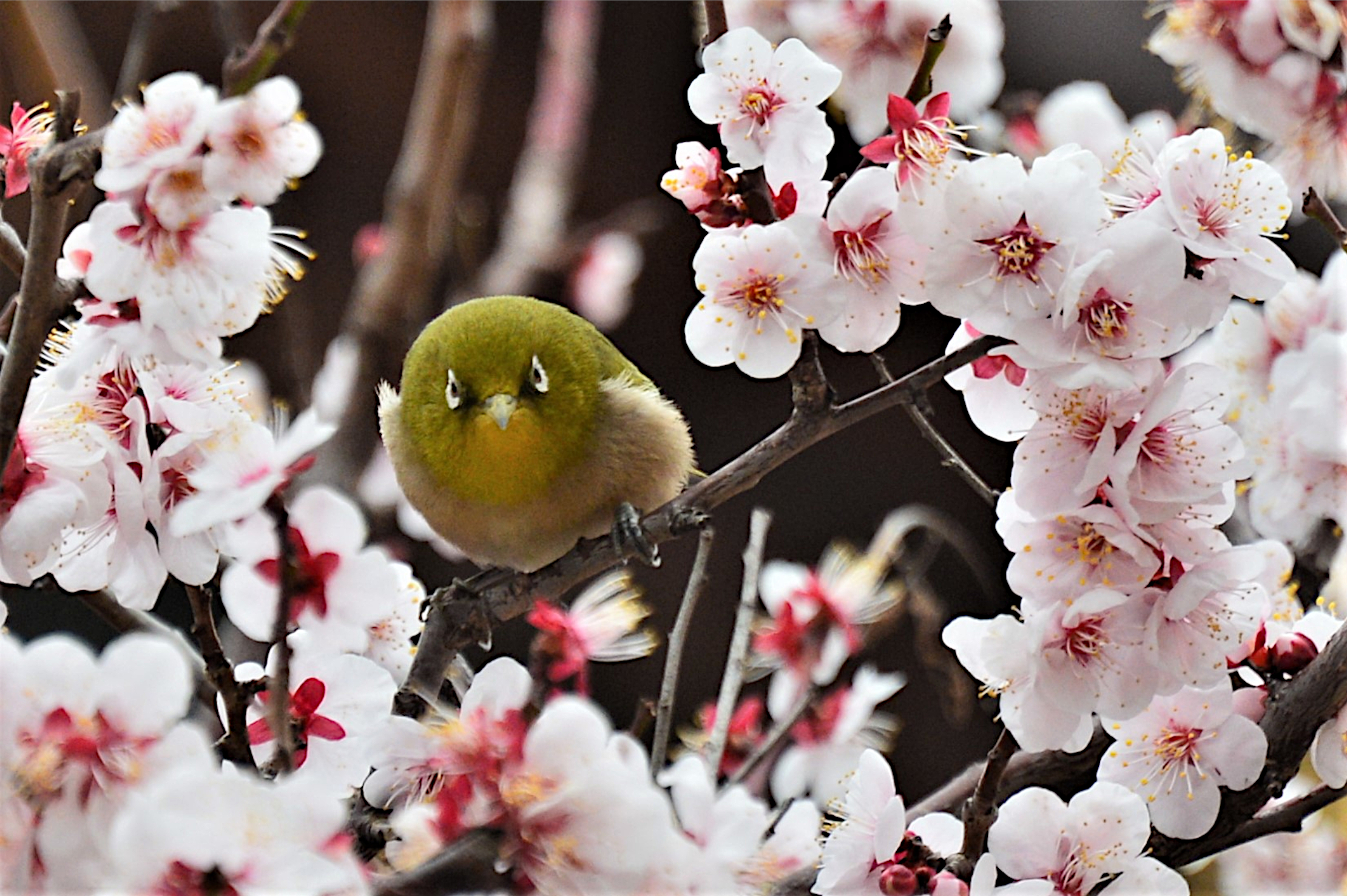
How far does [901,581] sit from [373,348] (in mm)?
800

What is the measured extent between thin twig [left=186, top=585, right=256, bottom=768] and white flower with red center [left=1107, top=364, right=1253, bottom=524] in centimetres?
45

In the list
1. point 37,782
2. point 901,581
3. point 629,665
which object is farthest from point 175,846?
point 629,665

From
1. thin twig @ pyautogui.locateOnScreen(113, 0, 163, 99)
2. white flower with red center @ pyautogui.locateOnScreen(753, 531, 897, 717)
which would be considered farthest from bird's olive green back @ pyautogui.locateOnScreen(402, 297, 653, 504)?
thin twig @ pyautogui.locateOnScreen(113, 0, 163, 99)

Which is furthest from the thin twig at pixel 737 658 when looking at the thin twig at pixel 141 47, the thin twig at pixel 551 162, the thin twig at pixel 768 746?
the thin twig at pixel 551 162

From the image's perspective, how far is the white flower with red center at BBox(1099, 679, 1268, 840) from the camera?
2.43 ft

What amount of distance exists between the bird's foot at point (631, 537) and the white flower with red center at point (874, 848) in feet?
0.66

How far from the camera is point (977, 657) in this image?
0.74m

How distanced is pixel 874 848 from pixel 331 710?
30cm

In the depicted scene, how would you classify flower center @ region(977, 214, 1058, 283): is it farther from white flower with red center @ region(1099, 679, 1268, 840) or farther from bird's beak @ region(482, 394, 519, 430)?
bird's beak @ region(482, 394, 519, 430)

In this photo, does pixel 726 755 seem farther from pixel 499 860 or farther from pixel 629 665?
pixel 629 665

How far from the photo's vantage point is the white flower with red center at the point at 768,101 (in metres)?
0.73

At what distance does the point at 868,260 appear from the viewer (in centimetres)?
73

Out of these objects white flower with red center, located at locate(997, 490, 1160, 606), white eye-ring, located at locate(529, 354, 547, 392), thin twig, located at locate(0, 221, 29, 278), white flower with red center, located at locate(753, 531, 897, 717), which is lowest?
white flower with red center, located at locate(753, 531, 897, 717)

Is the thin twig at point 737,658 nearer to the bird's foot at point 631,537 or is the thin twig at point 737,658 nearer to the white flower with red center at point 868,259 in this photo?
the bird's foot at point 631,537
